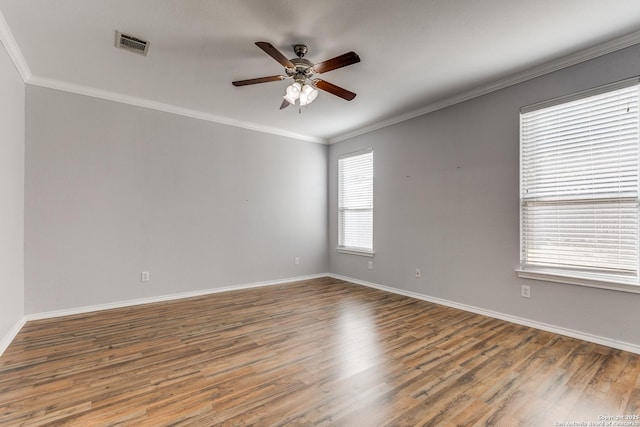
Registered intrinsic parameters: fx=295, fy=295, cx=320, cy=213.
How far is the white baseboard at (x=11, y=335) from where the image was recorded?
2466 mm

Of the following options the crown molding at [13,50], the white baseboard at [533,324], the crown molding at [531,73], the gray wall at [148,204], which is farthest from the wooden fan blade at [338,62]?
the white baseboard at [533,324]

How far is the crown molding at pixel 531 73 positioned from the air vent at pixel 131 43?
129 inches

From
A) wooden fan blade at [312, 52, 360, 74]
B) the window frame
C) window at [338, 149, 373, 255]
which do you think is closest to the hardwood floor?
the window frame

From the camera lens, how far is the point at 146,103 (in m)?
3.90

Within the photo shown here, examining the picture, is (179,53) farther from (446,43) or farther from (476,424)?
(476,424)

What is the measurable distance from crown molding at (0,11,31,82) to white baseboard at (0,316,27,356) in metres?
2.51

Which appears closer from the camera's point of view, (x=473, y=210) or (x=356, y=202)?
(x=473, y=210)

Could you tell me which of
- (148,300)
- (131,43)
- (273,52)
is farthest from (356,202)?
(131,43)

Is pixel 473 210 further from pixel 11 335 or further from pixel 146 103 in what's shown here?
pixel 11 335

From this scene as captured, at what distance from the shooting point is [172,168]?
13.6 ft

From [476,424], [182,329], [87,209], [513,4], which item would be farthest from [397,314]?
[87,209]

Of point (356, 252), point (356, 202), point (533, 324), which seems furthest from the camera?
point (356, 202)

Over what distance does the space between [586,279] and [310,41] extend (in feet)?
10.8

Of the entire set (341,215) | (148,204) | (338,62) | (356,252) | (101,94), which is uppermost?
(101,94)
